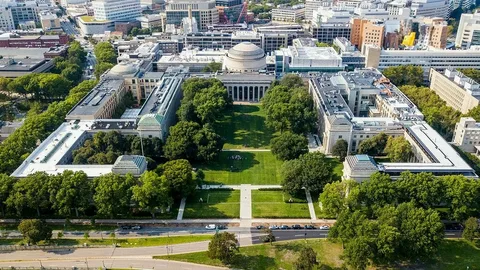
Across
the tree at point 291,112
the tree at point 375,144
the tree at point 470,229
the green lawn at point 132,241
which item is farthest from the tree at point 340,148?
the green lawn at point 132,241

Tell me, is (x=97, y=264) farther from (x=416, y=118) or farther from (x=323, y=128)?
(x=416, y=118)

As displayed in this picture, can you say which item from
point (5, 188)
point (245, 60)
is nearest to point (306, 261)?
point (5, 188)

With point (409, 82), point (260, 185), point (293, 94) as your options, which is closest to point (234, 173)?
point (260, 185)

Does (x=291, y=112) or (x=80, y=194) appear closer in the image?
(x=80, y=194)

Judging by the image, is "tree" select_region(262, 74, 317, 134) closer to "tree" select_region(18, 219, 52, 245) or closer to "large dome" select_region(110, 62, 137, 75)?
"large dome" select_region(110, 62, 137, 75)

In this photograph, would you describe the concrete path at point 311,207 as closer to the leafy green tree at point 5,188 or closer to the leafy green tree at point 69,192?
the leafy green tree at point 69,192

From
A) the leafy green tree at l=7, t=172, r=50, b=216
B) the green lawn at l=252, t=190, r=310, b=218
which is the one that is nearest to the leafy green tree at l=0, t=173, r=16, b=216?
the leafy green tree at l=7, t=172, r=50, b=216

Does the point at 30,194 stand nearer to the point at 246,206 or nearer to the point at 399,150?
the point at 246,206
